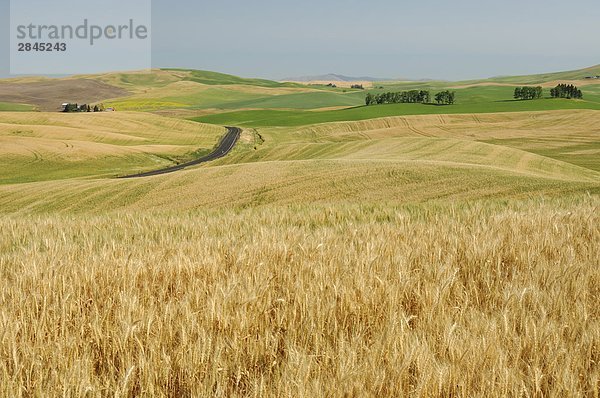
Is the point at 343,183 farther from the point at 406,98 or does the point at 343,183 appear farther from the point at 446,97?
the point at 446,97

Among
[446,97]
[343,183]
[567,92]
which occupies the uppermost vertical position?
[567,92]

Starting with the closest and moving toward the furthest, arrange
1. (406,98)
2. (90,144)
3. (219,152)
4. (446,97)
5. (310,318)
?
(310,318) < (90,144) < (219,152) < (406,98) < (446,97)

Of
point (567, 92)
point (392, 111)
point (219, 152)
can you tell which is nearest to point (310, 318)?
point (219, 152)

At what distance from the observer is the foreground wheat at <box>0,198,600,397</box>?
2.12 meters

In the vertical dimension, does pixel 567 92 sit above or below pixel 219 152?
above

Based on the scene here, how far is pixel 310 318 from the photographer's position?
9.32ft

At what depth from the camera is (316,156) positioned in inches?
1603

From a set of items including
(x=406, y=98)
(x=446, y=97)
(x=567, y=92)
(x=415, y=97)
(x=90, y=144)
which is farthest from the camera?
(x=446, y=97)

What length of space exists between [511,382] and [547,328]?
0.61 m

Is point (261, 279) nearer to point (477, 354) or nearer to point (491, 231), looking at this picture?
point (477, 354)

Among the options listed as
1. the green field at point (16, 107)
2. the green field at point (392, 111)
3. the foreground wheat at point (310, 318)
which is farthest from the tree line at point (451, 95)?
the foreground wheat at point (310, 318)

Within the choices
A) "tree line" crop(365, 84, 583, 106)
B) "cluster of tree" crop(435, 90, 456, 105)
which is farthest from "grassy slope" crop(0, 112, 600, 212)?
"cluster of tree" crop(435, 90, 456, 105)

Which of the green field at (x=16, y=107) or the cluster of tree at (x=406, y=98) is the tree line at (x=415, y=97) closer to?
the cluster of tree at (x=406, y=98)

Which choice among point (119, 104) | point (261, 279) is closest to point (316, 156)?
point (261, 279)
